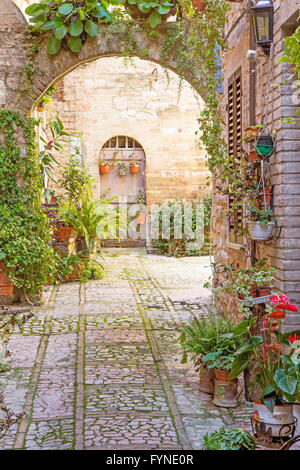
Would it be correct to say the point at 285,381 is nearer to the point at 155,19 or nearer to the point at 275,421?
the point at 275,421

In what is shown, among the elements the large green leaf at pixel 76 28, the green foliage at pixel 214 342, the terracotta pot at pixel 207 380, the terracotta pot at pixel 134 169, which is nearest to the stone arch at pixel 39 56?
the large green leaf at pixel 76 28

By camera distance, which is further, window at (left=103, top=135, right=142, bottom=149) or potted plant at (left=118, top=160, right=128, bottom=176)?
window at (left=103, top=135, right=142, bottom=149)

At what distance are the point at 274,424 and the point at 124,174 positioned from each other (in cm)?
1090

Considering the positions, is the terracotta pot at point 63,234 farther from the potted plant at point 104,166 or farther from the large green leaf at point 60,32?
the potted plant at point 104,166

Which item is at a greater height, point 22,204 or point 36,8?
point 36,8

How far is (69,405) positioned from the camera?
170 inches

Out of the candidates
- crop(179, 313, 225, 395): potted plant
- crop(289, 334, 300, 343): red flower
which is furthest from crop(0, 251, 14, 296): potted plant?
crop(289, 334, 300, 343): red flower

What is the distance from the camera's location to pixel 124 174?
13.9 m

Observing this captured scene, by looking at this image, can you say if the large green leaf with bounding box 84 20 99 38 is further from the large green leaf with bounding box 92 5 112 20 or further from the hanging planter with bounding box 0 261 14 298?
the hanging planter with bounding box 0 261 14 298

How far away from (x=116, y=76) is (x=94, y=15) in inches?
267

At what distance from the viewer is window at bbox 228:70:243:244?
598cm

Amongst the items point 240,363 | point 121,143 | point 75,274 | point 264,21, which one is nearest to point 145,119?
point 121,143

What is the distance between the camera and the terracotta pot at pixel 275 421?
3.35 meters

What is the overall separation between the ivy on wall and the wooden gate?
20.0ft
